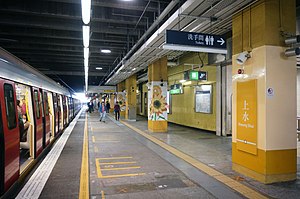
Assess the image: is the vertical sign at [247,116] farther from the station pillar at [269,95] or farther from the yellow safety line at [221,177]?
the yellow safety line at [221,177]

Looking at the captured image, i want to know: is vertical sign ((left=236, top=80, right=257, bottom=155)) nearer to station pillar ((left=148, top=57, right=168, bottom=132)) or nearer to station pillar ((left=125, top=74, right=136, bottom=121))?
station pillar ((left=148, top=57, right=168, bottom=132))

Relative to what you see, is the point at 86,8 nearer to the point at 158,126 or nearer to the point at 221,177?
the point at 221,177

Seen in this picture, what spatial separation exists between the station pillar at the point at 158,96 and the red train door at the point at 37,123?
245 inches

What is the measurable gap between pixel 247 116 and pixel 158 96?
7283mm

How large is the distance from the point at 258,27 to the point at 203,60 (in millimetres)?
7399

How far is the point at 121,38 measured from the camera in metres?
10.8

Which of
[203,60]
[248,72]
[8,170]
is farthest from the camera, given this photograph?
[203,60]

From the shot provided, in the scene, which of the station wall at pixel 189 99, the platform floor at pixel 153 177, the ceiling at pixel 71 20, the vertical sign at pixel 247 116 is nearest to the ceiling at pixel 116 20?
the ceiling at pixel 71 20

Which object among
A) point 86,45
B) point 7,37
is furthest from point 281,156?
point 7,37

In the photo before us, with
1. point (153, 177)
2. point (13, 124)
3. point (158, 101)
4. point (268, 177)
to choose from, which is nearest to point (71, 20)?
point (13, 124)

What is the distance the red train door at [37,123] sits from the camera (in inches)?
241

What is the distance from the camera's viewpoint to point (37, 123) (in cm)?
627

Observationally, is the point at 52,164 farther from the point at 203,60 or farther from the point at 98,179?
the point at 203,60

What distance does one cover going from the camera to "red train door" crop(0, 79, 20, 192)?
3.69m
